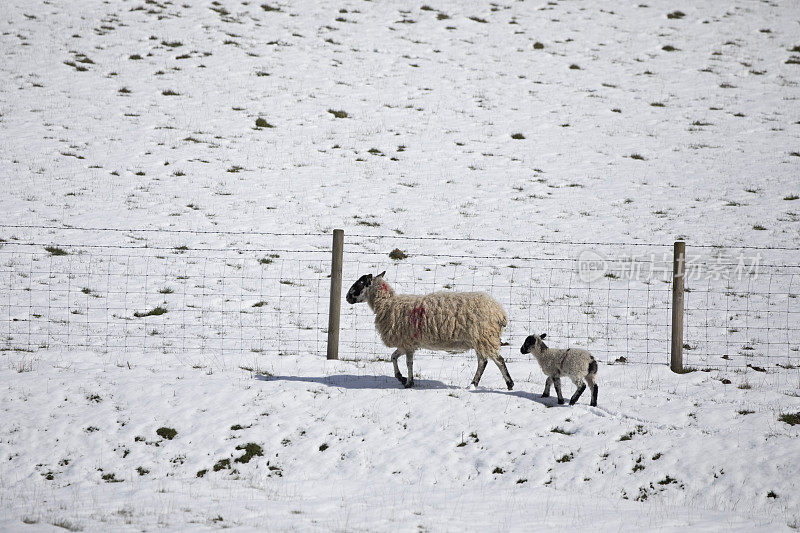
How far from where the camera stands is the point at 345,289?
48.0 ft

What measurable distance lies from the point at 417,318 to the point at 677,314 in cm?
423

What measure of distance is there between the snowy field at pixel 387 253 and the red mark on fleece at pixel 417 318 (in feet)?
2.95

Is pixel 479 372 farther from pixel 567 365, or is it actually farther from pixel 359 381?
pixel 359 381

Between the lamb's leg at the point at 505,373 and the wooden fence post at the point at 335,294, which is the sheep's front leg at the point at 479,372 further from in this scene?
the wooden fence post at the point at 335,294

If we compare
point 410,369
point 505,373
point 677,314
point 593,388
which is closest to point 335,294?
point 410,369

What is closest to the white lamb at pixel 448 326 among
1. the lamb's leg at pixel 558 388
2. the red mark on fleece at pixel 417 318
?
the red mark on fleece at pixel 417 318

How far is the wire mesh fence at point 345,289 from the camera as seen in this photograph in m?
10.9

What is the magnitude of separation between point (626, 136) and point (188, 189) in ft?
50.1

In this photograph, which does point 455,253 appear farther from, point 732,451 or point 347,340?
point 732,451

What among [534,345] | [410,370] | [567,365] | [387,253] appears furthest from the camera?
[387,253]

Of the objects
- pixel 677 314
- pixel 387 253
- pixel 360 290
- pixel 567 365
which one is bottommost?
pixel 567 365

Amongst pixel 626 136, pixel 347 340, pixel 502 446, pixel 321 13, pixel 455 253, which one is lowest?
pixel 502 446

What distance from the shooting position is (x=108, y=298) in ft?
40.9

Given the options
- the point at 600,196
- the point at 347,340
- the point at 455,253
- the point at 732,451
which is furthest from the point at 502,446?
the point at 600,196
